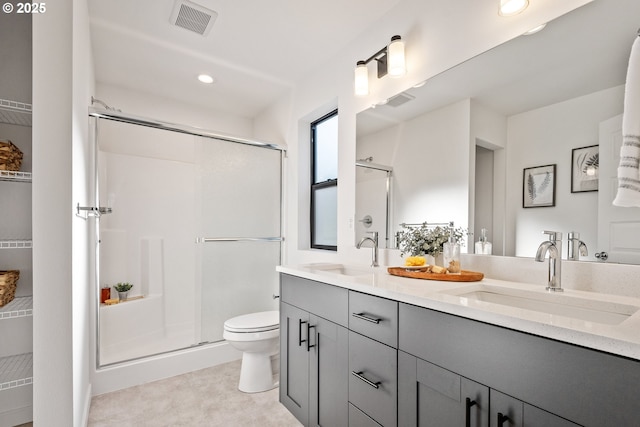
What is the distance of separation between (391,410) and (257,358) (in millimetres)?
1298

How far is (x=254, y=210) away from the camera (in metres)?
2.98

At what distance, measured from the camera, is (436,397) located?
1.04 metres

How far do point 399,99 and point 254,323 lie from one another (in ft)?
5.89

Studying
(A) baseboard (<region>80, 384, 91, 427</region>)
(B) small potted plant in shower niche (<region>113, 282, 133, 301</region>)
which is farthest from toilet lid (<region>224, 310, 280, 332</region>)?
(B) small potted plant in shower niche (<region>113, 282, 133, 301</region>)

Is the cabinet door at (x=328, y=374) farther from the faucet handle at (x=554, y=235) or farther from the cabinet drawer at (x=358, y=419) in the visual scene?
the faucet handle at (x=554, y=235)

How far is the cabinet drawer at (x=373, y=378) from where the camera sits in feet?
3.96

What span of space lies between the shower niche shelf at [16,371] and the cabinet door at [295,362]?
1225 mm

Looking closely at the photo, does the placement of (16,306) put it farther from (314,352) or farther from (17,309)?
(314,352)

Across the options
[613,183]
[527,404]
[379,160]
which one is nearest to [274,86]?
[379,160]

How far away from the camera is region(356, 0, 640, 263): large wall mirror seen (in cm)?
113

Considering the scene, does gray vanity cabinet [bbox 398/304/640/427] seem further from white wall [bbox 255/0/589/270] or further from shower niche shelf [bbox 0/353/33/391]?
shower niche shelf [bbox 0/353/33/391]

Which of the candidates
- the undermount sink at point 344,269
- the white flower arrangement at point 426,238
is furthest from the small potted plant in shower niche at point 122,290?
the white flower arrangement at point 426,238

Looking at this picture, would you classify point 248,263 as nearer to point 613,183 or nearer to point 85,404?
point 85,404

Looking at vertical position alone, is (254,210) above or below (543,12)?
below
